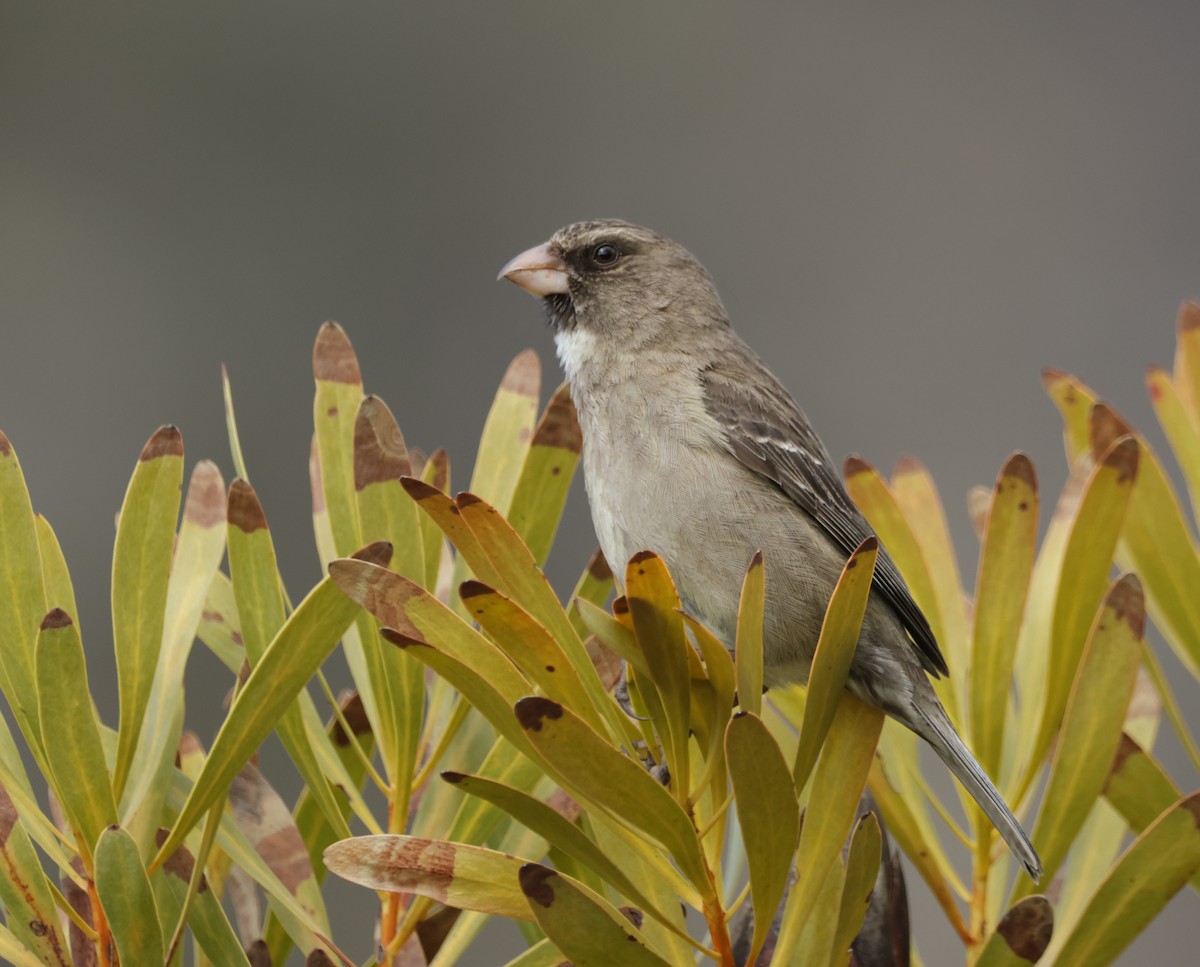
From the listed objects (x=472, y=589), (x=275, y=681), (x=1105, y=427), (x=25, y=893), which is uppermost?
(x=1105, y=427)

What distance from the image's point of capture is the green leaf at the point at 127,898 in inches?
39.9

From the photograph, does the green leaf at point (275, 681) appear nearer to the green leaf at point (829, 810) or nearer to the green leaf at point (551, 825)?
the green leaf at point (551, 825)

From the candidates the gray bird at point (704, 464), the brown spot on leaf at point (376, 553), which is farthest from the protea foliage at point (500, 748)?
the gray bird at point (704, 464)

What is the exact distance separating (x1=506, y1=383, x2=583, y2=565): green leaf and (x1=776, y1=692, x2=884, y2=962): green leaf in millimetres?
384

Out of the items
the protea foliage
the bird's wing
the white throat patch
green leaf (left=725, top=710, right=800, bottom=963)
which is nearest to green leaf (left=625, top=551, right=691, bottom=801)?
the protea foliage

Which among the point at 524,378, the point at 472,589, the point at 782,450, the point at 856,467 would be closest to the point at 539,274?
the point at 782,450

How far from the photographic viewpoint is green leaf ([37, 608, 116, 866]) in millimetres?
1049

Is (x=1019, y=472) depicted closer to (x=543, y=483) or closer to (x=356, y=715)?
(x=543, y=483)

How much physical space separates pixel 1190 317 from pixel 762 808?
1.10 meters

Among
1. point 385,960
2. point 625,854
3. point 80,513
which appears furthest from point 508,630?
point 80,513

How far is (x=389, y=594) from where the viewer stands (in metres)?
1.02

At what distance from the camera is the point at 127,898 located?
1026mm

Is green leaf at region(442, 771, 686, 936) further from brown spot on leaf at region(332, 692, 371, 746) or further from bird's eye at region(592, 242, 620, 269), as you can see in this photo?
bird's eye at region(592, 242, 620, 269)

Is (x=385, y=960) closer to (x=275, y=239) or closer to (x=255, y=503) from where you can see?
(x=255, y=503)
